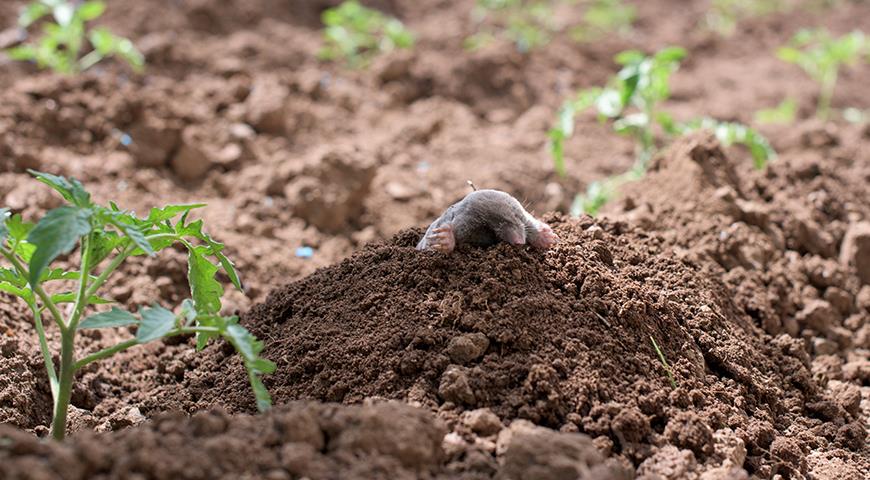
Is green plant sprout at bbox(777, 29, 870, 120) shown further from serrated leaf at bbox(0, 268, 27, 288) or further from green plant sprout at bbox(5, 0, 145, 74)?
serrated leaf at bbox(0, 268, 27, 288)

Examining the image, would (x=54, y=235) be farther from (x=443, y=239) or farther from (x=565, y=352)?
(x=565, y=352)

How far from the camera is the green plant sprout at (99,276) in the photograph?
2328mm

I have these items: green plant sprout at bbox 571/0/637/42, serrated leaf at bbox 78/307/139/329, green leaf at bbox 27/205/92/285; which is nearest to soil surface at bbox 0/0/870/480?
serrated leaf at bbox 78/307/139/329

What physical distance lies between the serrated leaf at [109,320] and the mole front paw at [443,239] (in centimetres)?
99

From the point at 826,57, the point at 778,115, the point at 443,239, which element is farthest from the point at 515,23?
the point at 443,239

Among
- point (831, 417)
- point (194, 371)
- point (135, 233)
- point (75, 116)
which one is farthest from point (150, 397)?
point (75, 116)

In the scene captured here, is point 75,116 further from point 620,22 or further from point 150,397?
point 620,22

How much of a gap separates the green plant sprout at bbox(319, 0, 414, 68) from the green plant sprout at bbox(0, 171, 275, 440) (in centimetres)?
447

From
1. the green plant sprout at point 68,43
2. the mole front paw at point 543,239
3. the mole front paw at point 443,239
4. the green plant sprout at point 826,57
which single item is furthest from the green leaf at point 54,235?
Answer: the green plant sprout at point 826,57

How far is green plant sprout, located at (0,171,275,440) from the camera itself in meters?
2.33

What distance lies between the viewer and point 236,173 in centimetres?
548

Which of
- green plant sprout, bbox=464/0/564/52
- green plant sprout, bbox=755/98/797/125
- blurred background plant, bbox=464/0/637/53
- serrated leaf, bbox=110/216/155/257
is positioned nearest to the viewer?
serrated leaf, bbox=110/216/155/257

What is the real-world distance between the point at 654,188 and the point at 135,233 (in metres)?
2.76

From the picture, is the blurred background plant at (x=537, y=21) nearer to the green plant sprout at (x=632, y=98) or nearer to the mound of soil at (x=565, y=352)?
the green plant sprout at (x=632, y=98)
